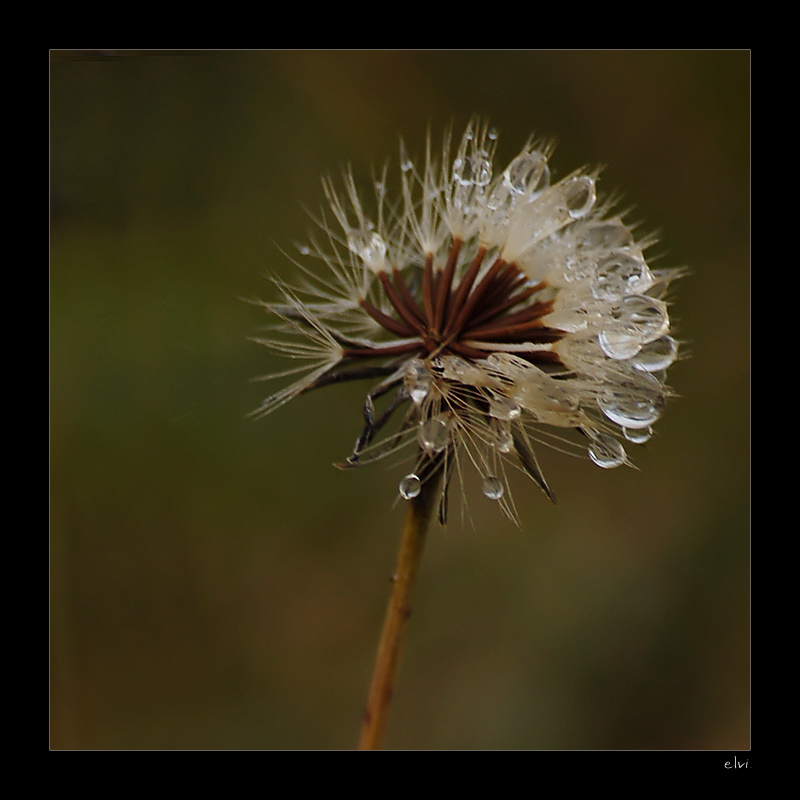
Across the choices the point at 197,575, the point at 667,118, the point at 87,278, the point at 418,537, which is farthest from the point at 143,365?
the point at 667,118

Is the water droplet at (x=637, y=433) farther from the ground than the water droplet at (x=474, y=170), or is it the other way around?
the water droplet at (x=474, y=170)

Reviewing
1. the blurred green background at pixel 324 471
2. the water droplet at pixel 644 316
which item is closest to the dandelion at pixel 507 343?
the water droplet at pixel 644 316

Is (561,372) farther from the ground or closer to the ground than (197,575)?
farther from the ground

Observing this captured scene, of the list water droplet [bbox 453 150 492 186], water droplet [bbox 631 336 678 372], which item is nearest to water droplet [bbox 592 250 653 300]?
water droplet [bbox 631 336 678 372]

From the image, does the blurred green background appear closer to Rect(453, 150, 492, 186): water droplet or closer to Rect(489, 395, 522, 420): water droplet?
Rect(453, 150, 492, 186): water droplet

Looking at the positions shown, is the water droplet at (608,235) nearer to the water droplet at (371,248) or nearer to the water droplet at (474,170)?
the water droplet at (474,170)

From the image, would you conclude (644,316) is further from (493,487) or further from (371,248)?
(371,248)

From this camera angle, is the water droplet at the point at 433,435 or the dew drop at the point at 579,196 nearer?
the water droplet at the point at 433,435

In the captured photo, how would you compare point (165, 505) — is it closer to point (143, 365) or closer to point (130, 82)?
point (143, 365)
